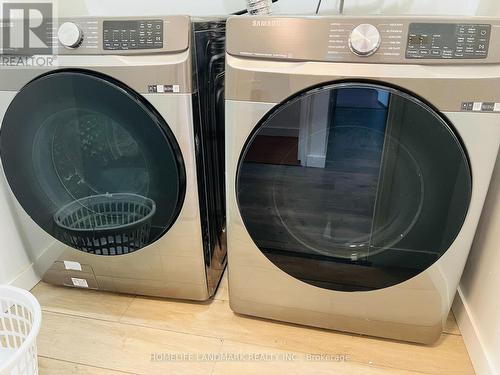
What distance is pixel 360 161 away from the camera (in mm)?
800

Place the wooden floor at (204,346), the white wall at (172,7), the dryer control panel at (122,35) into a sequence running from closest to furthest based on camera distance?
the dryer control panel at (122,35) < the wooden floor at (204,346) < the white wall at (172,7)

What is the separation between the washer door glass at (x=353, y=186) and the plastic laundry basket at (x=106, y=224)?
0.30m

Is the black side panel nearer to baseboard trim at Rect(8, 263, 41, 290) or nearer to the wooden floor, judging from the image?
the wooden floor

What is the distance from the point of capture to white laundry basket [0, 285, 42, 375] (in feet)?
2.36

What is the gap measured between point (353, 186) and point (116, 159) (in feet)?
1.93

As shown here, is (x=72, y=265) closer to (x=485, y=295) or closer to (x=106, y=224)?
(x=106, y=224)

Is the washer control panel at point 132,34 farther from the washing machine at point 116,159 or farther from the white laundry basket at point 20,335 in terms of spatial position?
the white laundry basket at point 20,335

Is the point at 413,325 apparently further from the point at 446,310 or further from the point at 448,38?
the point at 448,38

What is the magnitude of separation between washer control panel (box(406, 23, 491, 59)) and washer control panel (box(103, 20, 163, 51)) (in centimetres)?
51

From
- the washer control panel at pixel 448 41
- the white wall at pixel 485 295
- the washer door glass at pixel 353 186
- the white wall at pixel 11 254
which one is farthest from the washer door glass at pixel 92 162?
the white wall at pixel 485 295

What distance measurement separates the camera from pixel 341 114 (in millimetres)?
753

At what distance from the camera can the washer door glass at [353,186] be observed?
74 cm

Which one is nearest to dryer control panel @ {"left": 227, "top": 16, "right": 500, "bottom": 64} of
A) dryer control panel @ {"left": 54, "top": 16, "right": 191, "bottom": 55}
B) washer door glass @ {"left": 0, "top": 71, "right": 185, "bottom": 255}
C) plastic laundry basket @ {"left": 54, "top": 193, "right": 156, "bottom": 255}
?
dryer control panel @ {"left": 54, "top": 16, "right": 191, "bottom": 55}

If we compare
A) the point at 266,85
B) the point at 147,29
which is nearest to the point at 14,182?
the point at 147,29
